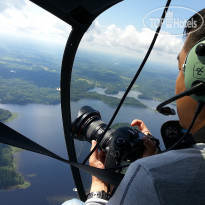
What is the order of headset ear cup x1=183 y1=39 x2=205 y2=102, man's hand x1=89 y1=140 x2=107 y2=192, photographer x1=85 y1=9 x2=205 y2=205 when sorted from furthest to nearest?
man's hand x1=89 y1=140 x2=107 y2=192
headset ear cup x1=183 y1=39 x2=205 y2=102
photographer x1=85 y1=9 x2=205 y2=205

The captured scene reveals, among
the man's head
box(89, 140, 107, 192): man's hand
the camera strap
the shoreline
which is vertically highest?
the man's head

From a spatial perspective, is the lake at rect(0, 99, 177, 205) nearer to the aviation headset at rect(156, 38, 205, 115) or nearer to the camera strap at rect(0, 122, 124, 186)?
the camera strap at rect(0, 122, 124, 186)

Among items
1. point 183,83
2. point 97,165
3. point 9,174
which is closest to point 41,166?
point 9,174

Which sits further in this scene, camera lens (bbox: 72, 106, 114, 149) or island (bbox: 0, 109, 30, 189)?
island (bbox: 0, 109, 30, 189)

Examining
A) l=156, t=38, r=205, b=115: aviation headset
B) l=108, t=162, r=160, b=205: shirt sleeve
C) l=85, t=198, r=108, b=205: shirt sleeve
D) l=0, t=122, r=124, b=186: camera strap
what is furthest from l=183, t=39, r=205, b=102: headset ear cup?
l=85, t=198, r=108, b=205: shirt sleeve

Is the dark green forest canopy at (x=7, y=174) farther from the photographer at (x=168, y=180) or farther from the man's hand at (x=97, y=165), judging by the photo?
the photographer at (x=168, y=180)

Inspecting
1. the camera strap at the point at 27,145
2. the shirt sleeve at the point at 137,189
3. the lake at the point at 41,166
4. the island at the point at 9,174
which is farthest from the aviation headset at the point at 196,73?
the island at the point at 9,174
